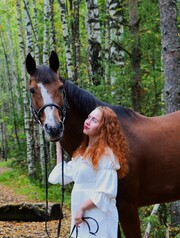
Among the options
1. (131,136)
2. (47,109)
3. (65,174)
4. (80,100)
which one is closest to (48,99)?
(47,109)

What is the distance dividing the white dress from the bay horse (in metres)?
0.45

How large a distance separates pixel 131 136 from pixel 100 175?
0.98 metres

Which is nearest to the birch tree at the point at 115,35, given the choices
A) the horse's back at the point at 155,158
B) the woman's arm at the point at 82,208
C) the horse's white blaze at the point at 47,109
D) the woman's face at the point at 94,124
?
the horse's back at the point at 155,158

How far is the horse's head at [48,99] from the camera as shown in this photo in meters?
3.15

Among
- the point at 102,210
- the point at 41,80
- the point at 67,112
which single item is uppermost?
the point at 41,80

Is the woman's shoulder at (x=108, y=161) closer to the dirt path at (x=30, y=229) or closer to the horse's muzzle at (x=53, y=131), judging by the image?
the horse's muzzle at (x=53, y=131)

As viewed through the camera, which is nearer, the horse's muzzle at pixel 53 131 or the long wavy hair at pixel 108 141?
the long wavy hair at pixel 108 141

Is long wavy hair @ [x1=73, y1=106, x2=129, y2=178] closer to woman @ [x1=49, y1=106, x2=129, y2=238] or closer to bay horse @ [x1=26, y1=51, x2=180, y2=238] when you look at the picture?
woman @ [x1=49, y1=106, x2=129, y2=238]

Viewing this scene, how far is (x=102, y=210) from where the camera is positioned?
9.21 ft

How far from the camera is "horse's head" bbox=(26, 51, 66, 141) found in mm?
3154

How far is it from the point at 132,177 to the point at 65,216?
516cm

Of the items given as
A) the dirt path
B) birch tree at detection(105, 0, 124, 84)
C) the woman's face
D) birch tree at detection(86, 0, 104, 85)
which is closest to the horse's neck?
the woman's face

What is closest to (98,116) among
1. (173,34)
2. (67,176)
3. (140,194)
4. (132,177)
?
(67,176)

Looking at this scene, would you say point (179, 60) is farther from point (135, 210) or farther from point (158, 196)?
point (135, 210)
